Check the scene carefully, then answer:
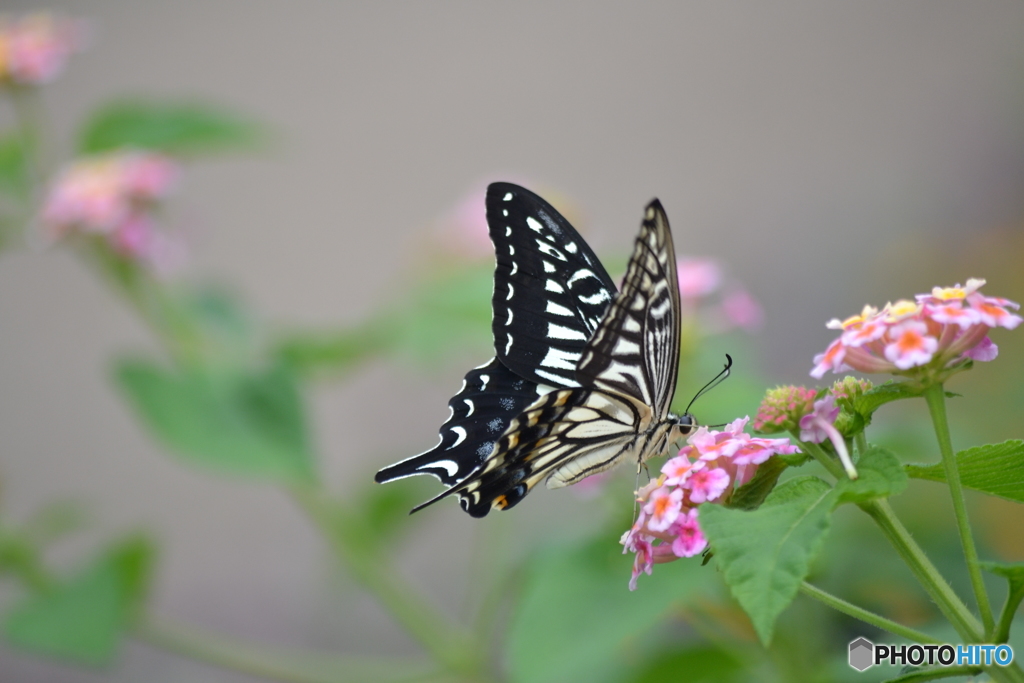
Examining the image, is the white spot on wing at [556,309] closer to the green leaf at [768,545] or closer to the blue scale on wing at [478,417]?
the blue scale on wing at [478,417]

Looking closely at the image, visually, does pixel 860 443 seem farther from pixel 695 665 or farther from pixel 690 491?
pixel 695 665

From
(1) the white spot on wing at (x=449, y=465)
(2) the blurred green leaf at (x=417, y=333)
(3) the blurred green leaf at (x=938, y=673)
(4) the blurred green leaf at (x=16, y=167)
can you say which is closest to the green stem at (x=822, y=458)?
(3) the blurred green leaf at (x=938, y=673)

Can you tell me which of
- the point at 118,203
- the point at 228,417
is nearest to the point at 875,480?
the point at 228,417

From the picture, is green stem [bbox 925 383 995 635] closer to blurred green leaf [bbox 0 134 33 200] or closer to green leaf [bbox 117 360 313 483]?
green leaf [bbox 117 360 313 483]

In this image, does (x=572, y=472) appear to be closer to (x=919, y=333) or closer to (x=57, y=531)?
(x=919, y=333)

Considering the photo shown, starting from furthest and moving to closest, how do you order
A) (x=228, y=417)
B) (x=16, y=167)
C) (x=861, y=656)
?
(x=16, y=167) → (x=228, y=417) → (x=861, y=656)

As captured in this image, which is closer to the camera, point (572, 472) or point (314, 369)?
point (572, 472)

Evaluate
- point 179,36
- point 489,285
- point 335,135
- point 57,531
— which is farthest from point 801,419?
point 179,36
